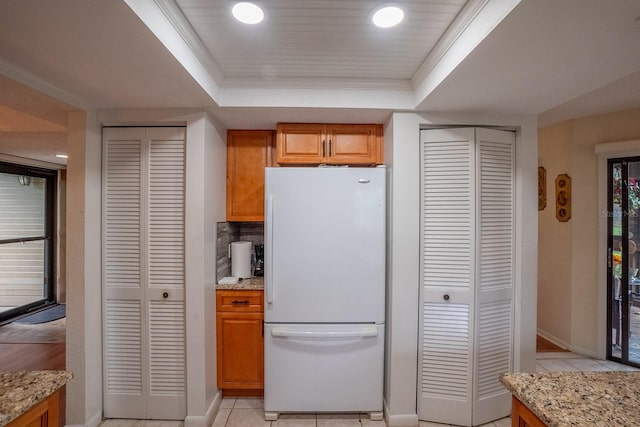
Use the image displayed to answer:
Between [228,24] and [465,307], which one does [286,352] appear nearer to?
[465,307]

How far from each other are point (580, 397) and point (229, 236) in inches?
88.5

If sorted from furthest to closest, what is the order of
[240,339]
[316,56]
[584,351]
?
[584,351]
[240,339]
[316,56]

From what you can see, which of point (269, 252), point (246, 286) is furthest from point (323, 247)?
point (246, 286)

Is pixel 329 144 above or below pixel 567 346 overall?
above

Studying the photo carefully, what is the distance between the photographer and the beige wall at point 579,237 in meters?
2.74

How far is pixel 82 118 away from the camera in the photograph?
1.82 metres

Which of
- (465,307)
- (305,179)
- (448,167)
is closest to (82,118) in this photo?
(305,179)

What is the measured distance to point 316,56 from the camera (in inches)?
62.1

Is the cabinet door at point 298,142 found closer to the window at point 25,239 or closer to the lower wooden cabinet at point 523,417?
the lower wooden cabinet at point 523,417

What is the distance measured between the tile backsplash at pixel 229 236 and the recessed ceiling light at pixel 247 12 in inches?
55.2

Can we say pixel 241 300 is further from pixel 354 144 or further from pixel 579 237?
pixel 579 237

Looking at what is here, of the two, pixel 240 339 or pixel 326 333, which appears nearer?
pixel 326 333

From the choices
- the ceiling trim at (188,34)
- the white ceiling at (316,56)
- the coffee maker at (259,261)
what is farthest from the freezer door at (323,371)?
the ceiling trim at (188,34)

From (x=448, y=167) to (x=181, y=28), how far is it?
173cm
